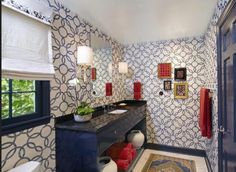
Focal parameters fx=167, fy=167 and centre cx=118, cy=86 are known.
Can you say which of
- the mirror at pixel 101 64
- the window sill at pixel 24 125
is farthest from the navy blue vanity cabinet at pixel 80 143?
the mirror at pixel 101 64

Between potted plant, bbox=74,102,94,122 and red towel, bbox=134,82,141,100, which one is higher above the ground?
red towel, bbox=134,82,141,100

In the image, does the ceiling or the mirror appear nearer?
the ceiling

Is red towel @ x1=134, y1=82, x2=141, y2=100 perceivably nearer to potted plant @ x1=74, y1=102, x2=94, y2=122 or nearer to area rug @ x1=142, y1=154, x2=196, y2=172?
area rug @ x1=142, y1=154, x2=196, y2=172

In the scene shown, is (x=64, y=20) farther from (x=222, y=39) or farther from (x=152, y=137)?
(x=152, y=137)

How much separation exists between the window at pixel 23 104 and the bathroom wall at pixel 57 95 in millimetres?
69

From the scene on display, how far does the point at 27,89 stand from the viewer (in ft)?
5.26

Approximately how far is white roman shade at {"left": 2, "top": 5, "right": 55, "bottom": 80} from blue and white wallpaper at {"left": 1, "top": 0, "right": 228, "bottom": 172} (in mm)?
177

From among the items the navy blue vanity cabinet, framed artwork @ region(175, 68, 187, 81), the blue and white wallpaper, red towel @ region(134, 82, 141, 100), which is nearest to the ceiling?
the blue and white wallpaper

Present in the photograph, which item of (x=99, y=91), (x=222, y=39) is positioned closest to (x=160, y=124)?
(x=99, y=91)

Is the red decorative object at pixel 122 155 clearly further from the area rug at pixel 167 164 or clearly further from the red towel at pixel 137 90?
the red towel at pixel 137 90

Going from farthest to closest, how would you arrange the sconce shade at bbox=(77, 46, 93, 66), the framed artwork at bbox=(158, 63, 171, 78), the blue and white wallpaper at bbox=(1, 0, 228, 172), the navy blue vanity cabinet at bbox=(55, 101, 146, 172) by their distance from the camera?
the framed artwork at bbox=(158, 63, 171, 78)
the sconce shade at bbox=(77, 46, 93, 66)
the blue and white wallpaper at bbox=(1, 0, 228, 172)
the navy blue vanity cabinet at bbox=(55, 101, 146, 172)

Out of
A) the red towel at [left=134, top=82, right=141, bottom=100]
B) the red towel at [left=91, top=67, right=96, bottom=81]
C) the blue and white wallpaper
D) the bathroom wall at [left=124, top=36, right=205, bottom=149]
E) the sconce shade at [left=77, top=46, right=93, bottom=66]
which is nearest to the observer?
the blue and white wallpaper

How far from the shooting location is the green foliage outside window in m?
1.39

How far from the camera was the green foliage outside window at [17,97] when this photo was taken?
4.57 feet
